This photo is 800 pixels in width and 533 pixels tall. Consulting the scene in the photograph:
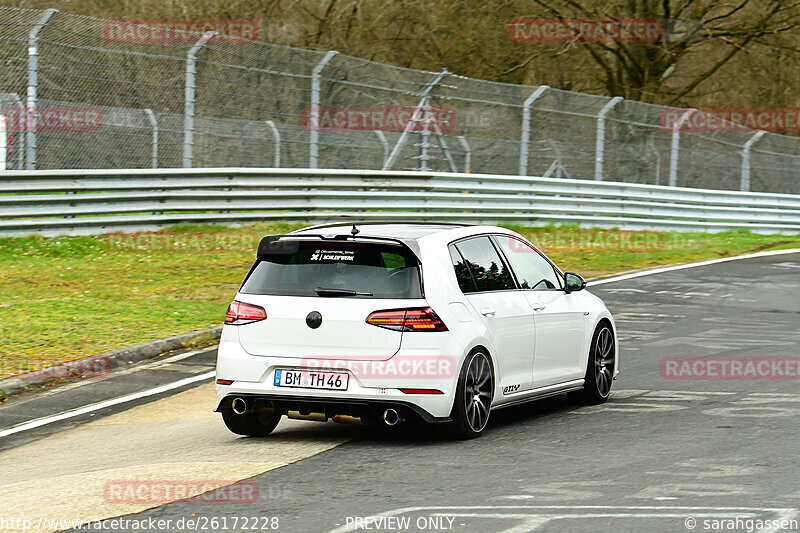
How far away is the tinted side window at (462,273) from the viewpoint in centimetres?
813

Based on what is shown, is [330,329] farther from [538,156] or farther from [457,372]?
[538,156]

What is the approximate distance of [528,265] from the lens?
926cm

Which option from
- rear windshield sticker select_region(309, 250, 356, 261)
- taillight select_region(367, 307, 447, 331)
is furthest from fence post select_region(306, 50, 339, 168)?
taillight select_region(367, 307, 447, 331)

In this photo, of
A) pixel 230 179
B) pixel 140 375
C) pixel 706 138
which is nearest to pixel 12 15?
pixel 230 179

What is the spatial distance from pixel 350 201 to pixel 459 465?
14677 mm

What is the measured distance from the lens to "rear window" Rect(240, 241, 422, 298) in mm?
7812

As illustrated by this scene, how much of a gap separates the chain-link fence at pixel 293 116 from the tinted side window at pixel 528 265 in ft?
33.5

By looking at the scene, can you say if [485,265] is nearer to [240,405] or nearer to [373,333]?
[373,333]

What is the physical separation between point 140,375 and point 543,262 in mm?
3713

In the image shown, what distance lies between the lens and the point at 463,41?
32438mm

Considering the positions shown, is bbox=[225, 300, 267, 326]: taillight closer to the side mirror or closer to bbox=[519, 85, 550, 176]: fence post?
the side mirror

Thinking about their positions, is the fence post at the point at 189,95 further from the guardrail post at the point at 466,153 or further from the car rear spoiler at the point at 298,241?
the car rear spoiler at the point at 298,241

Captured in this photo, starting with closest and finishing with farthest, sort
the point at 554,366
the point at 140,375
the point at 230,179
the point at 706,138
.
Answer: the point at 554,366 < the point at 140,375 < the point at 230,179 < the point at 706,138

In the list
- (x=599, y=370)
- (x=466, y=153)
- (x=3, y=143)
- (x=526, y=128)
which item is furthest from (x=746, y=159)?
(x=599, y=370)
